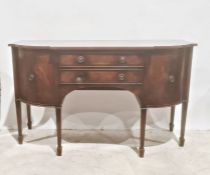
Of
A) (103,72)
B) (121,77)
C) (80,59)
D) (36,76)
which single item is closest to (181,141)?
(121,77)

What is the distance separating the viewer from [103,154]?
6.68 feet

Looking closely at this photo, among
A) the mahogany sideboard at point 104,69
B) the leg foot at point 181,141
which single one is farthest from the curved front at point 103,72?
the leg foot at point 181,141

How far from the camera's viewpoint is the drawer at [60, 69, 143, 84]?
1.88m

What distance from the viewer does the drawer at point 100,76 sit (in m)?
1.88

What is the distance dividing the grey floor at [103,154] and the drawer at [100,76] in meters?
0.53

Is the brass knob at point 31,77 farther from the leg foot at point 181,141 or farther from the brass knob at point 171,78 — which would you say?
the leg foot at point 181,141

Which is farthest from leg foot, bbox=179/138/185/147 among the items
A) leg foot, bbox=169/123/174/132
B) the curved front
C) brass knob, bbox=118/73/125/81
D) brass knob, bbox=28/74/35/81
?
brass knob, bbox=28/74/35/81

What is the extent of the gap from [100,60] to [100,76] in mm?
105

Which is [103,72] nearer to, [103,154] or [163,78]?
[163,78]

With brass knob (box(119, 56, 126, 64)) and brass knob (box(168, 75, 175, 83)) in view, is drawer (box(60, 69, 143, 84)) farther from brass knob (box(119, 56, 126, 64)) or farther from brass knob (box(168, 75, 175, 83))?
brass knob (box(168, 75, 175, 83))
